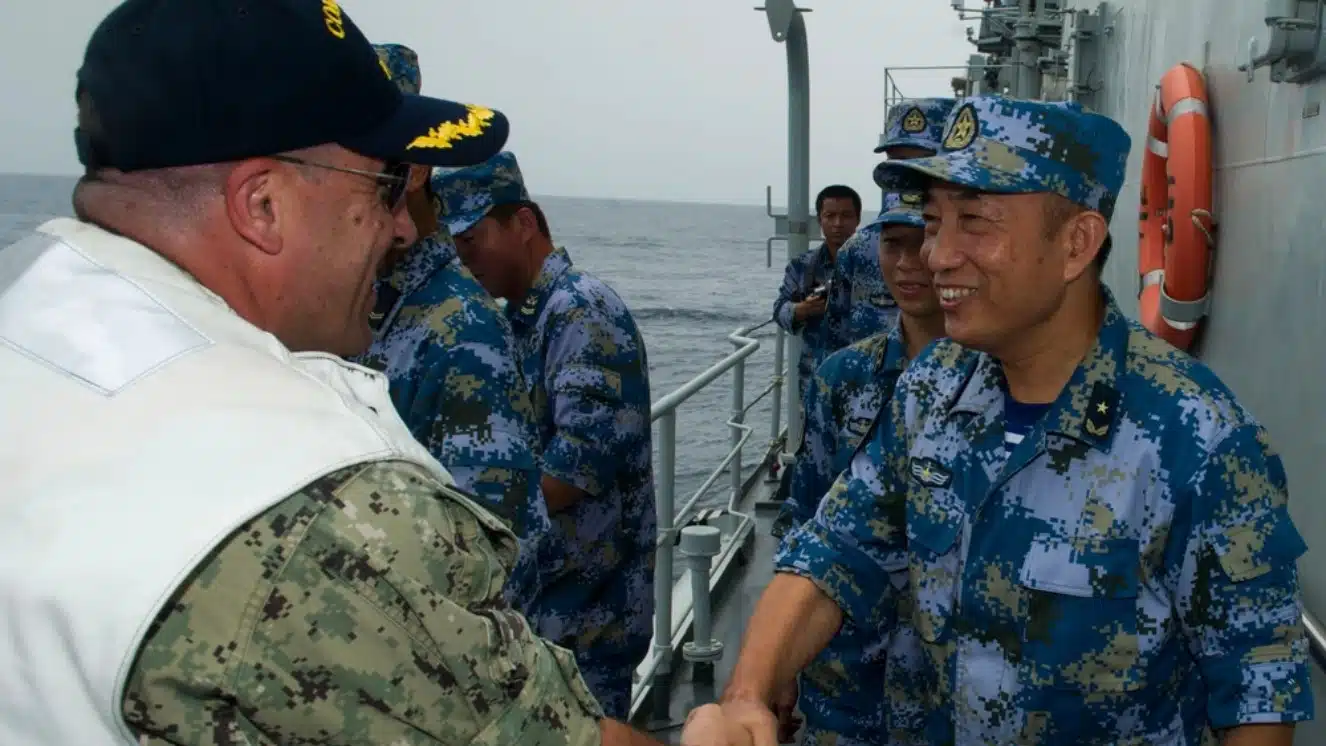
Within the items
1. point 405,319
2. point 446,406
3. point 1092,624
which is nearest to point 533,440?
point 446,406

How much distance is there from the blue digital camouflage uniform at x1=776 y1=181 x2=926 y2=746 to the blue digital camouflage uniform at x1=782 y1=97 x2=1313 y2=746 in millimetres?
537

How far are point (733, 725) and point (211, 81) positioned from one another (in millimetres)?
1225

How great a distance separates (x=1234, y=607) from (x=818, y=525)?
71cm

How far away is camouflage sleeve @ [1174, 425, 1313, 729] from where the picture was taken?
5.01 feet

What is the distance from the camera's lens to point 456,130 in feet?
→ 4.69

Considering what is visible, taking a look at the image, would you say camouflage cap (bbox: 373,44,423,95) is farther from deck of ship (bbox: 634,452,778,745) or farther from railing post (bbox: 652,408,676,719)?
deck of ship (bbox: 634,452,778,745)

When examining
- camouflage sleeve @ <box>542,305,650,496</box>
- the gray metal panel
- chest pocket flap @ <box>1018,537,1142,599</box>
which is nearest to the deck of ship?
camouflage sleeve @ <box>542,305,650,496</box>

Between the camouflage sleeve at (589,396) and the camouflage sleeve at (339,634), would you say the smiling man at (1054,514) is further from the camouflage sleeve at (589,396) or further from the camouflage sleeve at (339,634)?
the camouflage sleeve at (589,396)

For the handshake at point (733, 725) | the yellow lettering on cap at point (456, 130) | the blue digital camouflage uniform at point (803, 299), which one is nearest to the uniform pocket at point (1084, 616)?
the handshake at point (733, 725)

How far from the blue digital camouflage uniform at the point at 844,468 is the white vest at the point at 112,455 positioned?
1.64 m

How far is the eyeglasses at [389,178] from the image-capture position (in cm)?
118

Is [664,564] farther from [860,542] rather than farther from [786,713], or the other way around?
[860,542]

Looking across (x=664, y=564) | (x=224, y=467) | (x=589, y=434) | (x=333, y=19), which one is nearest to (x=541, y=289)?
(x=589, y=434)

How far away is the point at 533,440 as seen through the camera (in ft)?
6.84
